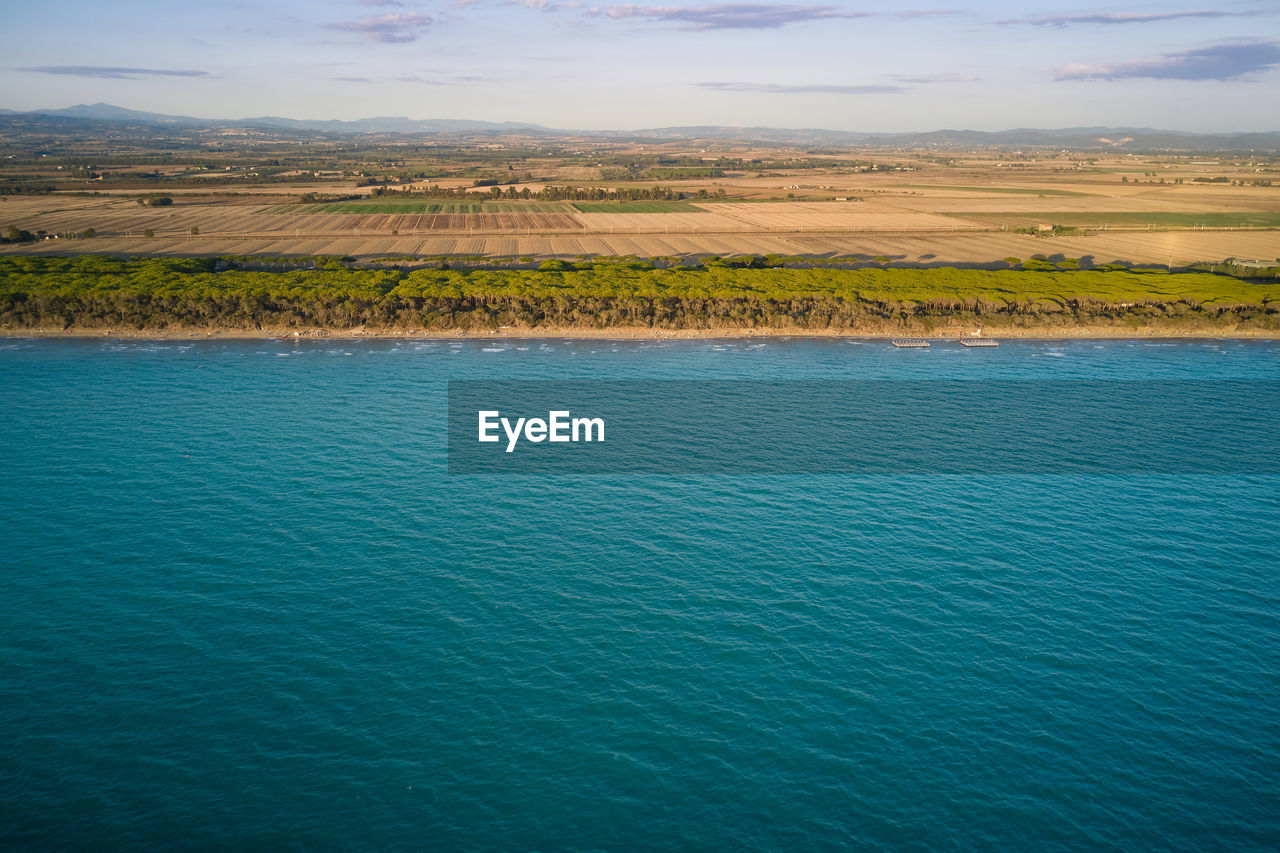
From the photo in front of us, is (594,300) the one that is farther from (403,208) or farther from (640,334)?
(403,208)

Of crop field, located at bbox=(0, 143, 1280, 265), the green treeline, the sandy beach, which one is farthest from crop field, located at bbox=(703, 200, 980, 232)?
the sandy beach

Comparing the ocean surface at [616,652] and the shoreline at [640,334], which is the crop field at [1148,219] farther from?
the ocean surface at [616,652]

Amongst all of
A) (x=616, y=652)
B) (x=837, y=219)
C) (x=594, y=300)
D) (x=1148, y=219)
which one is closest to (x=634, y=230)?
(x=837, y=219)

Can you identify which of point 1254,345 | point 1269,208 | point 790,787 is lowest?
point 790,787

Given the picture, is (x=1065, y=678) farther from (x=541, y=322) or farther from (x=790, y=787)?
(x=541, y=322)

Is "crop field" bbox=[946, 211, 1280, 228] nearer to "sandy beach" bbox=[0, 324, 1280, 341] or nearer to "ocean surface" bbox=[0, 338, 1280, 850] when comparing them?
"sandy beach" bbox=[0, 324, 1280, 341]

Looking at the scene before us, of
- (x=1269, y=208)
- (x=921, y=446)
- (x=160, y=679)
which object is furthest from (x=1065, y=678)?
(x=1269, y=208)
